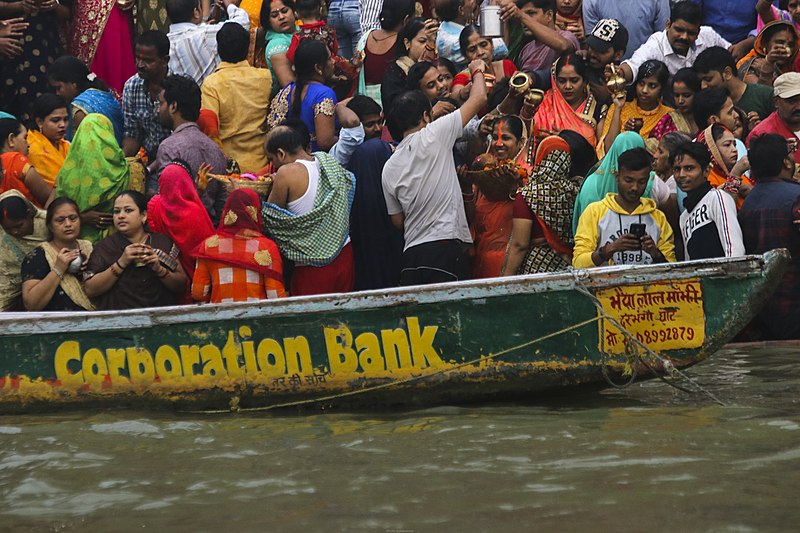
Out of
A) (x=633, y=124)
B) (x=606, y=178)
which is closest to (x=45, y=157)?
(x=606, y=178)

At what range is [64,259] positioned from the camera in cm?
772

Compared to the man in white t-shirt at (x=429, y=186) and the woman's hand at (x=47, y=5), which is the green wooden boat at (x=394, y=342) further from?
the woman's hand at (x=47, y=5)

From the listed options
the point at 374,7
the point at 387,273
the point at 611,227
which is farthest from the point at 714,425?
the point at 374,7

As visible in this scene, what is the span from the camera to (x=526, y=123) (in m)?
8.81

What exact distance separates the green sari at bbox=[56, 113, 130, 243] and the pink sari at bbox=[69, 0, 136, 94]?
2005 mm

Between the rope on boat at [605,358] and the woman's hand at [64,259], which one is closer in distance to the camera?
the rope on boat at [605,358]

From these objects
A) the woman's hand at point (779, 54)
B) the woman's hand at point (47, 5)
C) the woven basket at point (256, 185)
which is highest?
the woman's hand at point (47, 5)

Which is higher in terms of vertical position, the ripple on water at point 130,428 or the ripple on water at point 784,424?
the ripple on water at point 130,428

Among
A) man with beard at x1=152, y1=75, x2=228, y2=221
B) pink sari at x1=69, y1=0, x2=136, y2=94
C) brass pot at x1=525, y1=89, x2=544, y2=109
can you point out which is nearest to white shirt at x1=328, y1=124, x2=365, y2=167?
man with beard at x1=152, y1=75, x2=228, y2=221

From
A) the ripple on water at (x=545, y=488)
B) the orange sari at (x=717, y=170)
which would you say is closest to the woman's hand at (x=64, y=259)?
the ripple on water at (x=545, y=488)

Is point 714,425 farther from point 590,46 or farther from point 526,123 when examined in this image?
point 590,46

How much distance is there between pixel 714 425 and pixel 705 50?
3.73m

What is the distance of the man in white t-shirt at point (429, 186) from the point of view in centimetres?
776

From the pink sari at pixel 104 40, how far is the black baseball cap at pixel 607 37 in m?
3.95
